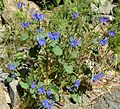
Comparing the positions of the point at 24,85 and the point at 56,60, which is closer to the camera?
the point at 24,85

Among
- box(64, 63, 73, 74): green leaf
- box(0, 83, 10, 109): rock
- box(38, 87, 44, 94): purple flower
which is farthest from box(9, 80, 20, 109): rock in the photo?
box(64, 63, 73, 74): green leaf

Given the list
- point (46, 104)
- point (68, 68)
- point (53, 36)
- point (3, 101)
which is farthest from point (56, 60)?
point (3, 101)

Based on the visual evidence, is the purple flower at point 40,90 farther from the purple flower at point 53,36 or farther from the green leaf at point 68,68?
the purple flower at point 53,36

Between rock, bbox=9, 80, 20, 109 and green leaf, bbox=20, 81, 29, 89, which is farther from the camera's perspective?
rock, bbox=9, 80, 20, 109

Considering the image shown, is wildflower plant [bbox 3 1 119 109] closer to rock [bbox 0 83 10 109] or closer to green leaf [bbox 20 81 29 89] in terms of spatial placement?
green leaf [bbox 20 81 29 89]

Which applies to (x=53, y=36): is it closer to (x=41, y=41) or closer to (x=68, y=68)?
(x=41, y=41)

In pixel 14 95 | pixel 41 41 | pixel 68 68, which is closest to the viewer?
pixel 41 41

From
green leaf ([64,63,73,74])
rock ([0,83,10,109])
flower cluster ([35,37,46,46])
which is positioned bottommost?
rock ([0,83,10,109])

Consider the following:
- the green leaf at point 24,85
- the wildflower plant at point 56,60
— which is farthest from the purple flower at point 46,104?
the green leaf at point 24,85

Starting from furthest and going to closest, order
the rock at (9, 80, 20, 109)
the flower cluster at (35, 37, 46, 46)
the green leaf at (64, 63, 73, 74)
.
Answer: the rock at (9, 80, 20, 109)
the green leaf at (64, 63, 73, 74)
the flower cluster at (35, 37, 46, 46)

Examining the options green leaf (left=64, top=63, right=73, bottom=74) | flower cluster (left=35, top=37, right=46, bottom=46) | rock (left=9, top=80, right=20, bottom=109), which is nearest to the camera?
flower cluster (left=35, top=37, right=46, bottom=46)
